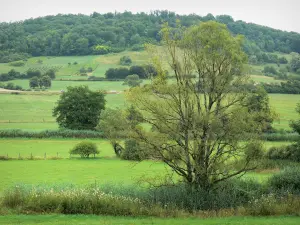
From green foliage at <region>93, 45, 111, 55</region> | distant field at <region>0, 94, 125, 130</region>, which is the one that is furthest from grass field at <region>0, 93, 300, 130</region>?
green foliage at <region>93, 45, 111, 55</region>

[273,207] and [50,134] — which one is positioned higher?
[273,207]

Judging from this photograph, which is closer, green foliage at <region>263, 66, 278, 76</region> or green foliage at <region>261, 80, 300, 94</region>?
green foliage at <region>261, 80, 300, 94</region>

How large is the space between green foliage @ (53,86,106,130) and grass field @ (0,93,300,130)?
13.6 ft

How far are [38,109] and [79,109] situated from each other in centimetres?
2441

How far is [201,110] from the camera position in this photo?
26922 millimetres

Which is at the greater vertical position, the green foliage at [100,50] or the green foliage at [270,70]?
the green foliage at [100,50]

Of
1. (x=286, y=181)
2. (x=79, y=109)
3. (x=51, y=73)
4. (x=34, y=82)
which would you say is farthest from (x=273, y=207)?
(x=51, y=73)

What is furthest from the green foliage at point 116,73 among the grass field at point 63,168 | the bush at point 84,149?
the bush at point 84,149

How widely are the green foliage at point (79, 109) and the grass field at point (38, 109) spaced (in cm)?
414

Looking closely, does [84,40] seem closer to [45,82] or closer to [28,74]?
[28,74]

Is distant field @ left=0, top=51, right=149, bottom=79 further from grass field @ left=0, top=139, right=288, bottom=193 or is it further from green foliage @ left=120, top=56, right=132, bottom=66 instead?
grass field @ left=0, top=139, right=288, bottom=193

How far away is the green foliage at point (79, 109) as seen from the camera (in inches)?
3403

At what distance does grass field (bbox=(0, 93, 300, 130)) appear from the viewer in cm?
9114

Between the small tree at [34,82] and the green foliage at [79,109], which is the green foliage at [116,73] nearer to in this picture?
the small tree at [34,82]
